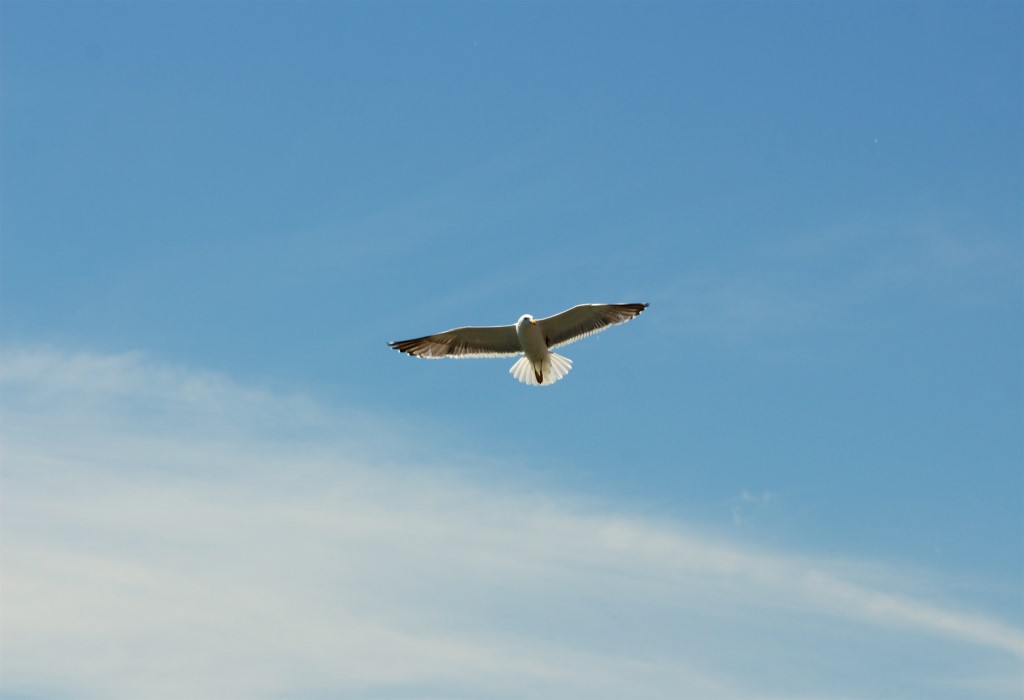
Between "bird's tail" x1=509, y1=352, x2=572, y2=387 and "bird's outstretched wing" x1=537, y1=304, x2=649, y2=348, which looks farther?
"bird's tail" x1=509, y1=352, x2=572, y2=387

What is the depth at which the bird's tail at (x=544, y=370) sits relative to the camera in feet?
89.3

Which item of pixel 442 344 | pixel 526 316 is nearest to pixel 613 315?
pixel 526 316

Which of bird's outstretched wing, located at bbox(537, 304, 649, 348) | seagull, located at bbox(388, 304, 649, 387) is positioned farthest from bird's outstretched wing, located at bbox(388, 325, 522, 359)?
bird's outstretched wing, located at bbox(537, 304, 649, 348)

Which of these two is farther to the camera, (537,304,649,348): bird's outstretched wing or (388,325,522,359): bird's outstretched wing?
(388,325,522,359): bird's outstretched wing

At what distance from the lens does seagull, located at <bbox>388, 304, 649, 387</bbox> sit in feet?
86.3

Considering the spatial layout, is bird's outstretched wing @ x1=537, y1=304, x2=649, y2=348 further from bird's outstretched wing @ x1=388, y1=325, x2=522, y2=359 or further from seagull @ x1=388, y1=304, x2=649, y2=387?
bird's outstretched wing @ x1=388, y1=325, x2=522, y2=359

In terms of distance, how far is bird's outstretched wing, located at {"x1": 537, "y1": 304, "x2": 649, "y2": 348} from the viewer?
2611 cm

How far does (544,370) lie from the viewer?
27281mm

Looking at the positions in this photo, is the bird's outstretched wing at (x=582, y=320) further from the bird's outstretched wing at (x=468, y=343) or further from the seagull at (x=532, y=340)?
the bird's outstretched wing at (x=468, y=343)

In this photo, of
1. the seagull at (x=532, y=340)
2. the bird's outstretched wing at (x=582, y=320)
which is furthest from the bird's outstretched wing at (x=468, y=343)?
the bird's outstretched wing at (x=582, y=320)

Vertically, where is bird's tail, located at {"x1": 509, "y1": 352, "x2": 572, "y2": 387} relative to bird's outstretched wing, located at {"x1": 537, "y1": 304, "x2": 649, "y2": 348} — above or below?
below

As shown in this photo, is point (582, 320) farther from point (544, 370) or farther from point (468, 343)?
point (468, 343)

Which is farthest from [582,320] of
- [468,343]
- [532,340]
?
[468,343]

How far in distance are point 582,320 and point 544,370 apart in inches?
56.1
